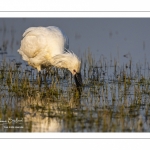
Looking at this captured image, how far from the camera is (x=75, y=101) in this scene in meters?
12.2

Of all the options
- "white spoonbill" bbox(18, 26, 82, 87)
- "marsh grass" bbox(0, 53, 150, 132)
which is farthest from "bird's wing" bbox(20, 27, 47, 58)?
"marsh grass" bbox(0, 53, 150, 132)

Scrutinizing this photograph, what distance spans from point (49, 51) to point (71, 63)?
2.78ft

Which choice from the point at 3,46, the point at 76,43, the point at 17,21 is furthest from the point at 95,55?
the point at 17,21

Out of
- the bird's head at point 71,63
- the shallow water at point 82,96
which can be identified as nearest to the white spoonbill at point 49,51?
the bird's head at point 71,63

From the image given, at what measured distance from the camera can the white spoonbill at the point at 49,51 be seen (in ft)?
45.1

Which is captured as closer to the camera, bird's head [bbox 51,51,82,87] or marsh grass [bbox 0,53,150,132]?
marsh grass [bbox 0,53,150,132]

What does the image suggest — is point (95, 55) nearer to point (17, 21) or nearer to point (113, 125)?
point (17, 21)

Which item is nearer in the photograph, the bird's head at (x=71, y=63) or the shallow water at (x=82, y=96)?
the shallow water at (x=82, y=96)

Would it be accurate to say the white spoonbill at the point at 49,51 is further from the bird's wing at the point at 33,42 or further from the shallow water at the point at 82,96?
the shallow water at the point at 82,96

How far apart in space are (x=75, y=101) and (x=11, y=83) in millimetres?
1970

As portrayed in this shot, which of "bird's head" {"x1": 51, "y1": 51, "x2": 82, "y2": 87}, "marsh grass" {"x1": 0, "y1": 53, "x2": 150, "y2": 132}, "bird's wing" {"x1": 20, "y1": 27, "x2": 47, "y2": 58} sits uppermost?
"bird's wing" {"x1": 20, "y1": 27, "x2": 47, "y2": 58}

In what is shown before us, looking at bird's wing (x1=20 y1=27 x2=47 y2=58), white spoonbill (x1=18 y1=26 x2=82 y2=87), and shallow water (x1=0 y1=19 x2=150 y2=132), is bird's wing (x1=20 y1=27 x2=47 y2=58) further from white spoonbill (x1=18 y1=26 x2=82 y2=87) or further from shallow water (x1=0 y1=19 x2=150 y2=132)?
shallow water (x1=0 y1=19 x2=150 y2=132)

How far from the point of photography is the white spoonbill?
1375 cm
